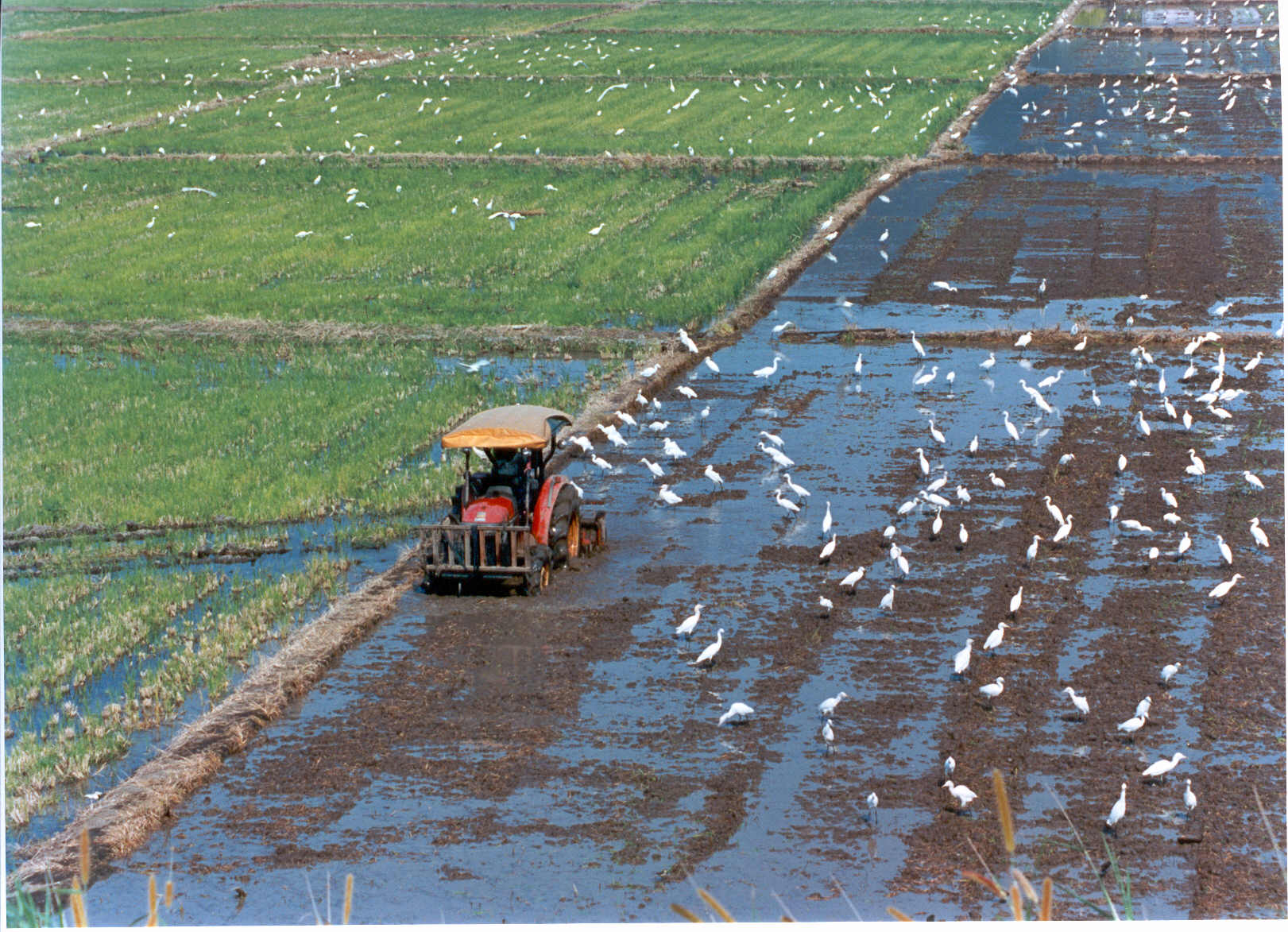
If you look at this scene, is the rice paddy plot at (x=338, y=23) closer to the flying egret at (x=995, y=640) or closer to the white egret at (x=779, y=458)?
the white egret at (x=779, y=458)

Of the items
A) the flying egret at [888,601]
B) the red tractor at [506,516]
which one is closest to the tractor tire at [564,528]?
the red tractor at [506,516]

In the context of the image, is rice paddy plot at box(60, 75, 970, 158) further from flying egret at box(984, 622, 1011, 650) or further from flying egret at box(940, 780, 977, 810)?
flying egret at box(940, 780, 977, 810)

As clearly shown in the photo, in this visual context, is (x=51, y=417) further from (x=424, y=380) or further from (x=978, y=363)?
(x=978, y=363)

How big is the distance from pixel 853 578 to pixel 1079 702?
2.72m

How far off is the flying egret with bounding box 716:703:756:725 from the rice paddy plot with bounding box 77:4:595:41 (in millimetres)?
52485

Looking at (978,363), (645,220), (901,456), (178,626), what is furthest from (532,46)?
(178,626)

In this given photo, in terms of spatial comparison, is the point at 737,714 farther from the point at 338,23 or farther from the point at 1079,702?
the point at 338,23

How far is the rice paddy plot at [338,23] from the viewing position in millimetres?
64938

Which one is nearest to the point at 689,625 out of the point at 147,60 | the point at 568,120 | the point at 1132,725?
the point at 1132,725

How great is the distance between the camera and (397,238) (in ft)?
95.5

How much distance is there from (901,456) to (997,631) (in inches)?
224

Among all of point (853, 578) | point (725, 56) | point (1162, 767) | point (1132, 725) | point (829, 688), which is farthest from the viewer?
point (725, 56)

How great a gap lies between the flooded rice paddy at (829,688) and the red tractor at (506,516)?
0.84 feet

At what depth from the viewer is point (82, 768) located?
10.1 metres
